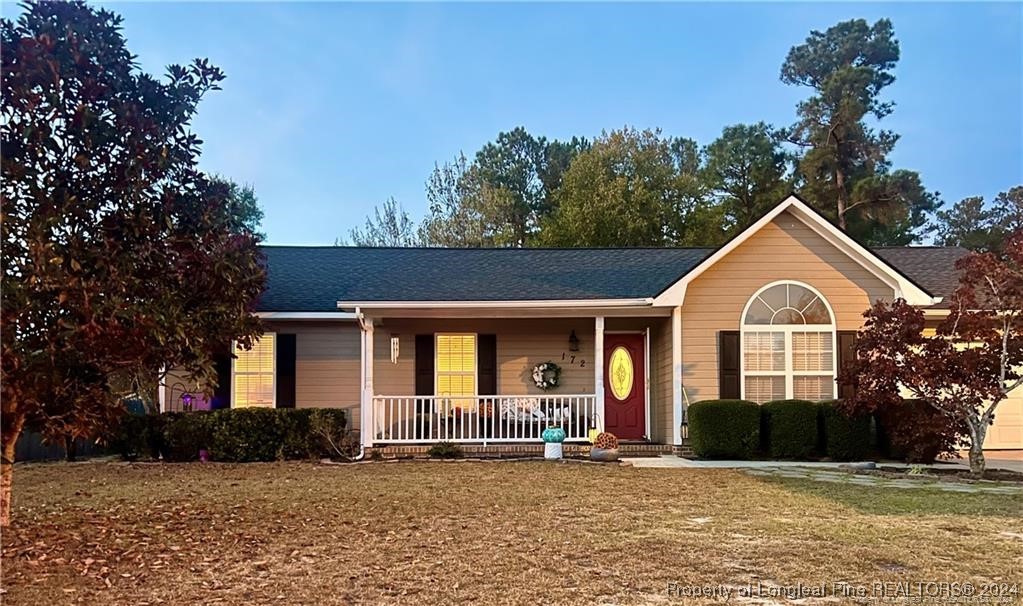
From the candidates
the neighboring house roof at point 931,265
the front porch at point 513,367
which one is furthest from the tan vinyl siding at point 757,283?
the neighboring house roof at point 931,265

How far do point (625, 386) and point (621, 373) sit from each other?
0.24 m

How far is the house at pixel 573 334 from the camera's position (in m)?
12.8

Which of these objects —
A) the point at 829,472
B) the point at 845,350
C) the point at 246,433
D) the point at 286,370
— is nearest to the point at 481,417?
the point at 286,370

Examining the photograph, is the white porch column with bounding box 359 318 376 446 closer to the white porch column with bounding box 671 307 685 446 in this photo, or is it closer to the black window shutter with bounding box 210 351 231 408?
the black window shutter with bounding box 210 351 231 408

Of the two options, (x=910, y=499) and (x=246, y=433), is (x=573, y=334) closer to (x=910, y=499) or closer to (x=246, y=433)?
(x=246, y=433)

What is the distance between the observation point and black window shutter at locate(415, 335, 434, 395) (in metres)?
14.4

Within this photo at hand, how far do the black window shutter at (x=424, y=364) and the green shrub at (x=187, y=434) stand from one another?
358cm

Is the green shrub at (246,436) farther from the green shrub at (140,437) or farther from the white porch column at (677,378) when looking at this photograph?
the white porch column at (677,378)

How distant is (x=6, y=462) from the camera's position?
20.2 ft

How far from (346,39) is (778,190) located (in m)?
21.1

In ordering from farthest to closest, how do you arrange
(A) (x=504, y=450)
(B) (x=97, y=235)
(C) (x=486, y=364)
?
(C) (x=486, y=364) → (A) (x=504, y=450) → (B) (x=97, y=235)

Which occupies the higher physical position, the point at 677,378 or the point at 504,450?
the point at 677,378

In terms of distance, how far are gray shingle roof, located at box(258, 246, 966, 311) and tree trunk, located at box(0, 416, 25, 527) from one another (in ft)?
23.5

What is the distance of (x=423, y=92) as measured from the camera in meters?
24.8
